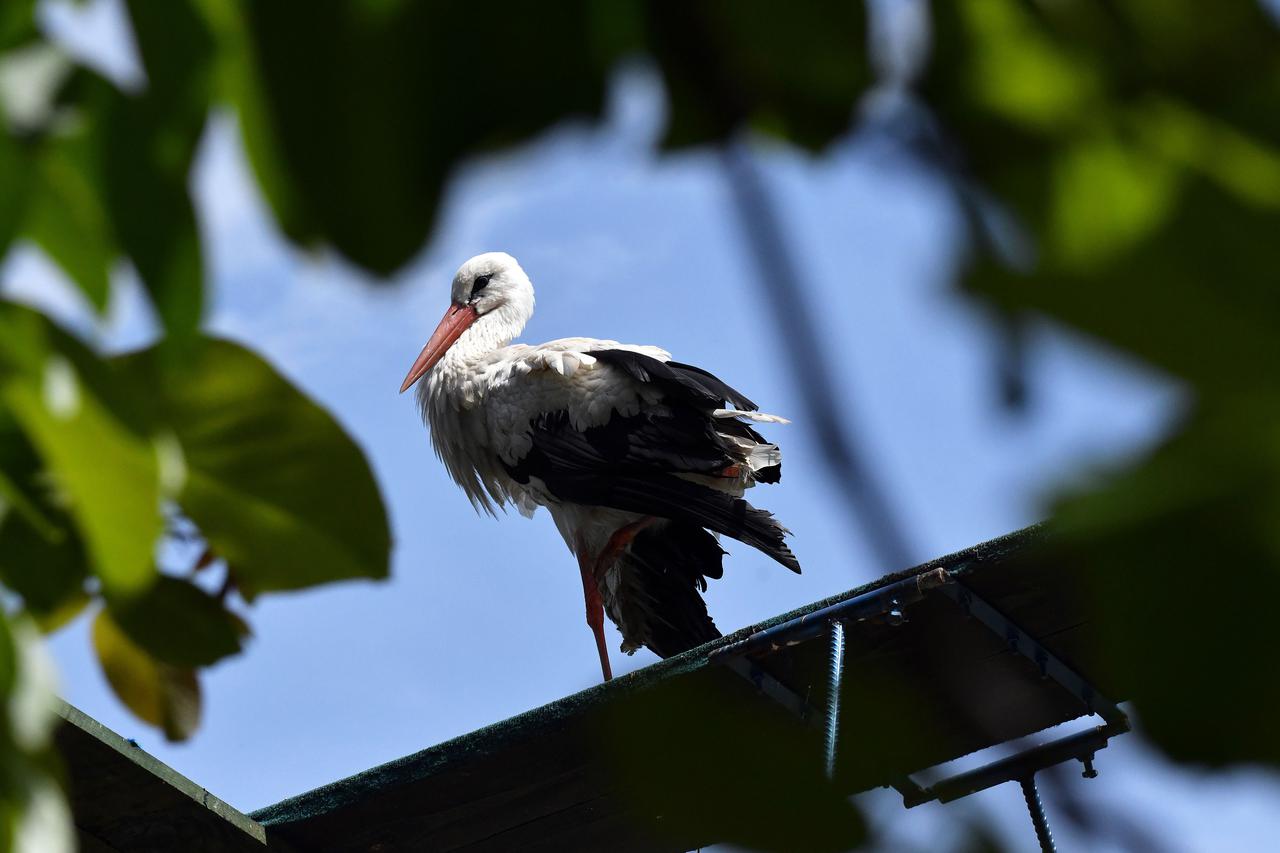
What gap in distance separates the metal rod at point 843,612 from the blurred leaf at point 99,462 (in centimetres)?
255

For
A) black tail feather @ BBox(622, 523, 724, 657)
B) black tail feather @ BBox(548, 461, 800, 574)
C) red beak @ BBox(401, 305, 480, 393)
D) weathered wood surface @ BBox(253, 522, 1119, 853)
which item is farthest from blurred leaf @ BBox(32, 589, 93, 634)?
red beak @ BBox(401, 305, 480, 393)

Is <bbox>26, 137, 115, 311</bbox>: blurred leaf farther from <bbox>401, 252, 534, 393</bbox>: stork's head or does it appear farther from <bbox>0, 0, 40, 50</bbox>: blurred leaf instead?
<bbox>401, 252, 534, 393</bbox>: stork's head

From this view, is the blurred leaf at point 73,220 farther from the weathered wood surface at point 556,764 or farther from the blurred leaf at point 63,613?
the weathered wood surface at point 556,764

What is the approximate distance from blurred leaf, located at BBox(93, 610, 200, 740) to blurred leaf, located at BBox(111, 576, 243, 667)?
0.12 meters

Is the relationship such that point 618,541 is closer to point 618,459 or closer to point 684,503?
point 618,459

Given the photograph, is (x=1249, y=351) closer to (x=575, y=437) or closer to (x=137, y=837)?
(x=137, y=837)

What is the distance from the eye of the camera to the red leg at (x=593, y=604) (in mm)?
6234

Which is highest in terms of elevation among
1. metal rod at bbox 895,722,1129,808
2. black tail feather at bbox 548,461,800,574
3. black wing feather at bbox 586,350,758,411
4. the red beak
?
the red beak

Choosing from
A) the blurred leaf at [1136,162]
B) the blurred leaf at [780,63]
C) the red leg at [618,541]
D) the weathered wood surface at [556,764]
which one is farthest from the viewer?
the red leg at [618,541]

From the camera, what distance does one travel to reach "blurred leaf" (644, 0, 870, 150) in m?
0.41

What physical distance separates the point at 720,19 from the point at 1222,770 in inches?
9.5

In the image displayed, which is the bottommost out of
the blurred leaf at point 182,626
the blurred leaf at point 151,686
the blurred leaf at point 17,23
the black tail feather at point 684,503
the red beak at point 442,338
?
the blurred leaf at point 182,626

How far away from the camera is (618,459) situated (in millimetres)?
5840

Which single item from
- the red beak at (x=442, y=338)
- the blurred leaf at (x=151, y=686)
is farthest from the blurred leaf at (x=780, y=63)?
the red beak at (x=442, y=338)
